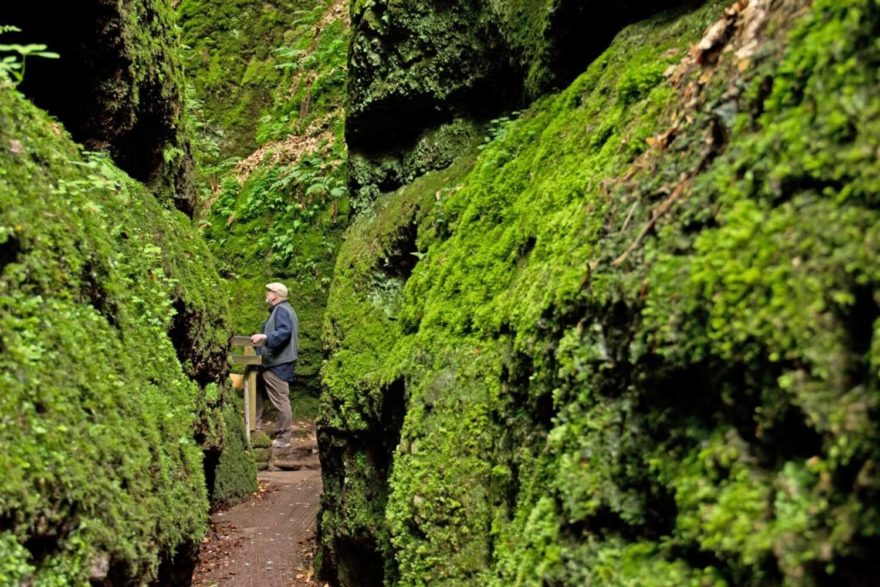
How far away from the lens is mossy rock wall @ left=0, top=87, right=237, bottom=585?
2.70 metres

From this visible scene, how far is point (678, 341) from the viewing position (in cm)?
246

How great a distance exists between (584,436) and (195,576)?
6.30 metres

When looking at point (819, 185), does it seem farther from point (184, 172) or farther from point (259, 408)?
point (259, 408)

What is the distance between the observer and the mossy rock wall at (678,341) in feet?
6.13

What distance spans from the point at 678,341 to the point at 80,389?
2571mm

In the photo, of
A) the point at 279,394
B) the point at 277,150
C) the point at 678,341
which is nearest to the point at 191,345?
the point at 678,341

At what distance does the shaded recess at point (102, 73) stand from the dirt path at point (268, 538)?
168 inches

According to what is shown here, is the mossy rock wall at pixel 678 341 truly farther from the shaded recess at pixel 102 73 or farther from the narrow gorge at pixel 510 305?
the shaded recess at pixel 102 73

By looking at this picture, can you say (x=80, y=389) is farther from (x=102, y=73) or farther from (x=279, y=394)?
(x=279, y=394)

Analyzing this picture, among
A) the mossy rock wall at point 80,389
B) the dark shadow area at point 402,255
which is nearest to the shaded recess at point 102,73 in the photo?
the mossy rock wall at point 80,389

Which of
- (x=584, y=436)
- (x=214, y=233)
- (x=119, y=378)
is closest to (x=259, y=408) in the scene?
(x=214, y=233)

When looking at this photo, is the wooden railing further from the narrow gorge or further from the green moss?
the narrow gorge

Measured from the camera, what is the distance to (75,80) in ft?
20.5

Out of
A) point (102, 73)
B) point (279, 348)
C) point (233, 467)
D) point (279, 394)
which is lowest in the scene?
point (233, 467)
